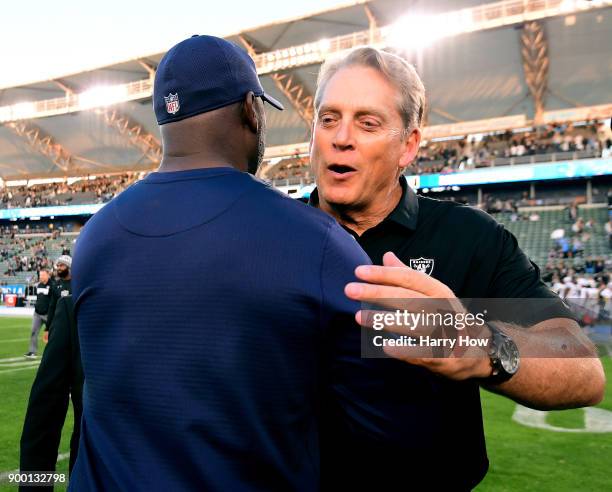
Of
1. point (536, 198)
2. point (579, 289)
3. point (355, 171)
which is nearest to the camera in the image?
point (355, 171)

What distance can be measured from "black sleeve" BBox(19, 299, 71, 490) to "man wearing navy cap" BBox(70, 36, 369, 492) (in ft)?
6.91

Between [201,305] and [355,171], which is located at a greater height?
[355,171]

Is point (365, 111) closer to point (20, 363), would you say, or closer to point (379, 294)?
Result: point (379, 294)

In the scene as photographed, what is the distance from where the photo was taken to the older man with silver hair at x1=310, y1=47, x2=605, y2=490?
116cm

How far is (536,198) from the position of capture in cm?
2827

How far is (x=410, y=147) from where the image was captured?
7.02ft

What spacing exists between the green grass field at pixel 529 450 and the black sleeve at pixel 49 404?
1.87 m

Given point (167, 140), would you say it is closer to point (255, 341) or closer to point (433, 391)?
point (255, 341)

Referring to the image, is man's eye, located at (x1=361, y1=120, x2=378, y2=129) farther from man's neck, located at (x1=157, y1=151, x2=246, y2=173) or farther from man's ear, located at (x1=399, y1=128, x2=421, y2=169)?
man's neck, located at (x1=157, y1=151, x2=246, y2=173)

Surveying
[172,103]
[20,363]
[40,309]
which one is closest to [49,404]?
[172,103]

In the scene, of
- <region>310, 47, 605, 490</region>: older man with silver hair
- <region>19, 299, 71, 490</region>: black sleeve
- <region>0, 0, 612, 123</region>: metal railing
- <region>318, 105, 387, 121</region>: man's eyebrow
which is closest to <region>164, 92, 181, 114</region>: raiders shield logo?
<region>310, 47, 605, 490</region>: older man with silver hair

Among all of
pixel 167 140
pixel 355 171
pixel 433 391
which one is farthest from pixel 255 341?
pixel 355 171

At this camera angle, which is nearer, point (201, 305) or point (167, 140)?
point (201, 305)

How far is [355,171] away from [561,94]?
3196 centimetres
